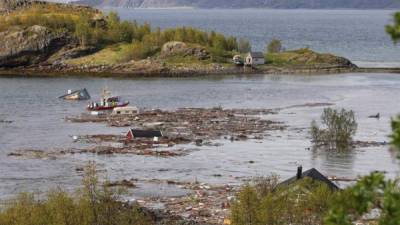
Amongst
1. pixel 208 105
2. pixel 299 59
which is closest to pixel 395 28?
pixel 208 105

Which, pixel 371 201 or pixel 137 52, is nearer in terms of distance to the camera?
pixel 371 201

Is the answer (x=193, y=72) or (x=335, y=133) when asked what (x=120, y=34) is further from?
(x=335, y=133)

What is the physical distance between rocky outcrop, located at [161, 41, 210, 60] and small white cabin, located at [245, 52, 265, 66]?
243 inches

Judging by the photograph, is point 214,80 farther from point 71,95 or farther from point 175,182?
point 175,182

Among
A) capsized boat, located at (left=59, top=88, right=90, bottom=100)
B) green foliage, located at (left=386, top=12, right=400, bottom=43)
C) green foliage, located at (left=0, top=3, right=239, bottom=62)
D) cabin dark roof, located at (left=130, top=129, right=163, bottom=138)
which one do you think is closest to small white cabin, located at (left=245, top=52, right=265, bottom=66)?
green foliage, located at (left=0, top=3, right=239, bottom=62)

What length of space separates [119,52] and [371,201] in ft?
398

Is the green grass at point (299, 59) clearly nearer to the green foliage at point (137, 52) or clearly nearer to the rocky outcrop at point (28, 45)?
the green foliage at point (137, 52)

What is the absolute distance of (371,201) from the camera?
6164mm

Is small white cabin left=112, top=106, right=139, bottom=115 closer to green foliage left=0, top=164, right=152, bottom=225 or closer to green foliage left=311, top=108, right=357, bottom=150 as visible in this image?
green foliage left=311, top=108, right=357, bottom=150

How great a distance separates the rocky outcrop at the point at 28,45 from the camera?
414ft

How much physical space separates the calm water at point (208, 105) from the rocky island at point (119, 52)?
9445mm

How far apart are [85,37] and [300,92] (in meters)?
49.1

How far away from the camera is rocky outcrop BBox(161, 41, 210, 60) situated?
4854 inches

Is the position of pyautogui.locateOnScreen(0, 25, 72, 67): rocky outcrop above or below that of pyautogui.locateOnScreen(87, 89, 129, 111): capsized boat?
above
